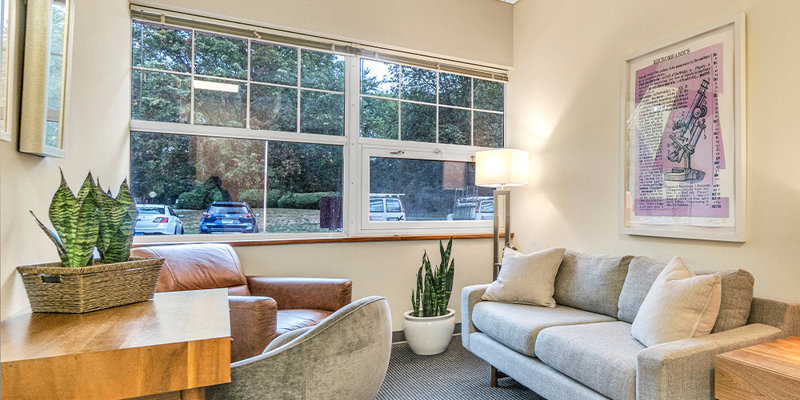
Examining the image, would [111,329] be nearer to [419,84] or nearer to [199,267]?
[199,267]

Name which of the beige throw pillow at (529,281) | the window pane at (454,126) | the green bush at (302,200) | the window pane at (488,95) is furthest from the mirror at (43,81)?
the window pane at (488,95)

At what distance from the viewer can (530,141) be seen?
3.60 m

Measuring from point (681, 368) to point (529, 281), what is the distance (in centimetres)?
115

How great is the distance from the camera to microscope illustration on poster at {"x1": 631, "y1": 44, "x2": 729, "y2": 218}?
7.25 ft

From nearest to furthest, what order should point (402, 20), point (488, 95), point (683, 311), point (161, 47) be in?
point (683, 311) < point (161, 47) < point (402, 20) < point (488, 95)

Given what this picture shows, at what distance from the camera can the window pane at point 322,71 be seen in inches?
126

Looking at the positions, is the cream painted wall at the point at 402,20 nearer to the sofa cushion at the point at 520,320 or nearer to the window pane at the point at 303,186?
the window pane at the point at 303,186

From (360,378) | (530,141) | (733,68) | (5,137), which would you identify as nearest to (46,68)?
(5,137)

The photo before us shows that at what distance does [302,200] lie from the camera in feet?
10.4

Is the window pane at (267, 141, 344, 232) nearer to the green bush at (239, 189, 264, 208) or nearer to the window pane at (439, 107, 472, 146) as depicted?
the green bush at (239, 189, 264, 208)

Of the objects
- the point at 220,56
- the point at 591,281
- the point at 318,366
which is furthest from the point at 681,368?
the point at 220,56

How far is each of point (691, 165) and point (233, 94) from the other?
3.01 metres

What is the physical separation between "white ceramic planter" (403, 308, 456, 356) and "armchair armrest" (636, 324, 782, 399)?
155 centimetres

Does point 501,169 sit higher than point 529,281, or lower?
higher
